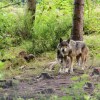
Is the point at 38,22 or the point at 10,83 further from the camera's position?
the point at 38,22

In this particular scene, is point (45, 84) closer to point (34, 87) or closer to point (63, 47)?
point (34, 87)

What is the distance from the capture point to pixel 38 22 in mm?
16281

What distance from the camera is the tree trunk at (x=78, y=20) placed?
13969 mm

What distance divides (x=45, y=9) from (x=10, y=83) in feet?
33.9

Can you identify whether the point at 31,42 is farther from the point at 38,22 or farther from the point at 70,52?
the point at 70,52

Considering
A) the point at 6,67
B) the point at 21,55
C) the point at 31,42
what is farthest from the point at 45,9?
the point at 6,67

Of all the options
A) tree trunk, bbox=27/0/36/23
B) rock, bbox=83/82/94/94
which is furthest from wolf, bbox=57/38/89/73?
tree trunk, bbox=27/0/36/23

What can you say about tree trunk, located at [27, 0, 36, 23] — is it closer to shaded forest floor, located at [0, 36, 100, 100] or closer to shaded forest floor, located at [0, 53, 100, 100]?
shaded forest floor, located at [0, 36, 100, 100]

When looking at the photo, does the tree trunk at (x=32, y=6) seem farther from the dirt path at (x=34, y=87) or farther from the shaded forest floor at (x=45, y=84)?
the dirt path at (x=34, y=87)

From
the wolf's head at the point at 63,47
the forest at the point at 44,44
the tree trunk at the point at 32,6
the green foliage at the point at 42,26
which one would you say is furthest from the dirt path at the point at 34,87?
the tree trunk at the point at 32,6

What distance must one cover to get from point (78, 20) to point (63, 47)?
3.64m

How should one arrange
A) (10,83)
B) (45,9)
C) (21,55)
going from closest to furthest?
(10,83) < (21,55) < (45,9)

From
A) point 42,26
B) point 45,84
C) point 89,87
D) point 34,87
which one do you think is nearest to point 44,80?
point 45,84

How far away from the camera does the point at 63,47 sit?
10.7 m
